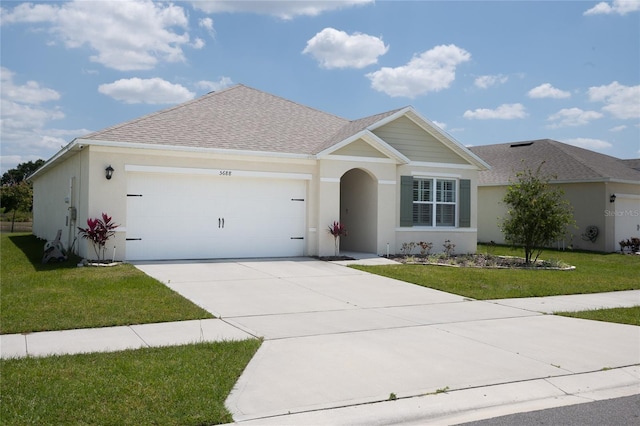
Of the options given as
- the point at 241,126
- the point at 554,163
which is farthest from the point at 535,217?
the point at 554,163

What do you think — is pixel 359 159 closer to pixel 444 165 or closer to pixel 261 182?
pixel 261 182

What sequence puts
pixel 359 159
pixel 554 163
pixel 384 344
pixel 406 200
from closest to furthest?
1. pixel 384 344
2. pixel 359 159
3. pixel 406 200
4. pixel 554 163

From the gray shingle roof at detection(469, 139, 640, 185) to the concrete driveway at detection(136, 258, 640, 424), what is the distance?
15865 millimetres

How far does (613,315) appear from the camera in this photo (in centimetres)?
973

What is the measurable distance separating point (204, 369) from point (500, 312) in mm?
5779

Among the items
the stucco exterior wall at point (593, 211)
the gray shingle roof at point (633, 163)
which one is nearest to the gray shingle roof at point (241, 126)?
the stucco exterior wall at point (593, 211)

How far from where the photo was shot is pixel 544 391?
5.80m

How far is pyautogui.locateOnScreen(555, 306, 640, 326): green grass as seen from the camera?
9357mm

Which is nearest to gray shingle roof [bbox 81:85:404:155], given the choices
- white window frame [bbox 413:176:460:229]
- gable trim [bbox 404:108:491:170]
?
gable trim [bbox 404:108:491:170]

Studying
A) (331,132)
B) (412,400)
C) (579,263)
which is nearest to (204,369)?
(412,400)

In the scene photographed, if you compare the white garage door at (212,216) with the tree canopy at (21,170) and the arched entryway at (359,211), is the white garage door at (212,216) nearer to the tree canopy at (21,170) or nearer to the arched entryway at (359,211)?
the arched entryway at (359,211)

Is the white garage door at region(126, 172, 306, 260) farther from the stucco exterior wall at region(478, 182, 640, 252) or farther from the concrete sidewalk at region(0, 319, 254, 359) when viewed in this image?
the stucco exterior wall at region(478, 182, 640, 252)

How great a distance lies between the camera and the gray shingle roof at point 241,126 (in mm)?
15820

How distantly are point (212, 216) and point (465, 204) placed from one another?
8901 mm
